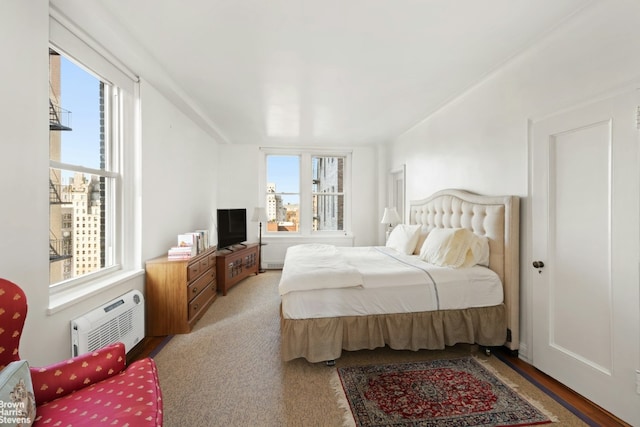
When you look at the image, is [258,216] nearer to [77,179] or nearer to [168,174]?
[168,174]

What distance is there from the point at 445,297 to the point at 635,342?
1.05 meters

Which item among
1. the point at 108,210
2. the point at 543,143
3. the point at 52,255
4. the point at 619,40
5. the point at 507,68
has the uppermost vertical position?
the point at 507,68

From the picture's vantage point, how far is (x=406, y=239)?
3443 millimetres

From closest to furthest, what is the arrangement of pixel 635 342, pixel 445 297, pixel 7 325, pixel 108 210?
pixel 7 325 → pixel 635 342 → pixel 445 297 → pixel 108 210

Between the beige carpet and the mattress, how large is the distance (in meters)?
0.45

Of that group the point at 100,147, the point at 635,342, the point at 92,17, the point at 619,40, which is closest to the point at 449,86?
the point at 619,40

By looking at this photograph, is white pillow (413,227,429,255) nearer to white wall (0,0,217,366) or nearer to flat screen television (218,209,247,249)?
flat screen television (218,209,247,249)

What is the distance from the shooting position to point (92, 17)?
185 cm

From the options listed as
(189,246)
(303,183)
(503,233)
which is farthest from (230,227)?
(503,233)

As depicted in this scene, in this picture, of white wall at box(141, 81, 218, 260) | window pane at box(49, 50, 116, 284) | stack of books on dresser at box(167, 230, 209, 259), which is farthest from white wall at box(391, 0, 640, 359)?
window pane at box(49, 50, 116, 284)

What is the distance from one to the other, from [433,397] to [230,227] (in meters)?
3.59

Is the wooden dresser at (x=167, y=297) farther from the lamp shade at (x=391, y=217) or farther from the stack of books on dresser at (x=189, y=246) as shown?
the lamp shade at (x=391, y=217)

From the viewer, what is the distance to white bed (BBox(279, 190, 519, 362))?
2152 millimetres

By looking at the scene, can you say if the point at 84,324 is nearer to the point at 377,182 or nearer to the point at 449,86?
the point at 449,86
